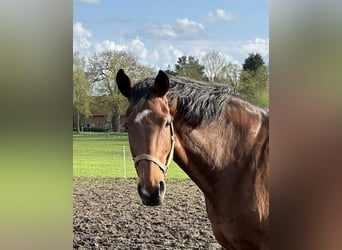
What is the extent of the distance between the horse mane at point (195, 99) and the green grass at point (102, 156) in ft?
1.00

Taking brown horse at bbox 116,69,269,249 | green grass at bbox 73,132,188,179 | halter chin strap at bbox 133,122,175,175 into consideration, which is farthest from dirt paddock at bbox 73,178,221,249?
halter chin strap at bbox 133,122,175,175

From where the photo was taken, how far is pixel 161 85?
4.47ft

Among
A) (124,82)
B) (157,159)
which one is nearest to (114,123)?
(124,82)

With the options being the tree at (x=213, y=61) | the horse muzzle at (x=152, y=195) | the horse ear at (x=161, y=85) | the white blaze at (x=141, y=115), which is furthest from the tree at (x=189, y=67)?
the horse muzzle at (x=152, y=195)

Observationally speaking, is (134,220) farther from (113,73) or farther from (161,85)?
(161,85)

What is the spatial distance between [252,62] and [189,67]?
309 millimetres

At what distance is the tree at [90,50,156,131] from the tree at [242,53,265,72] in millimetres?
454

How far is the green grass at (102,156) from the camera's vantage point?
1.64 meters
